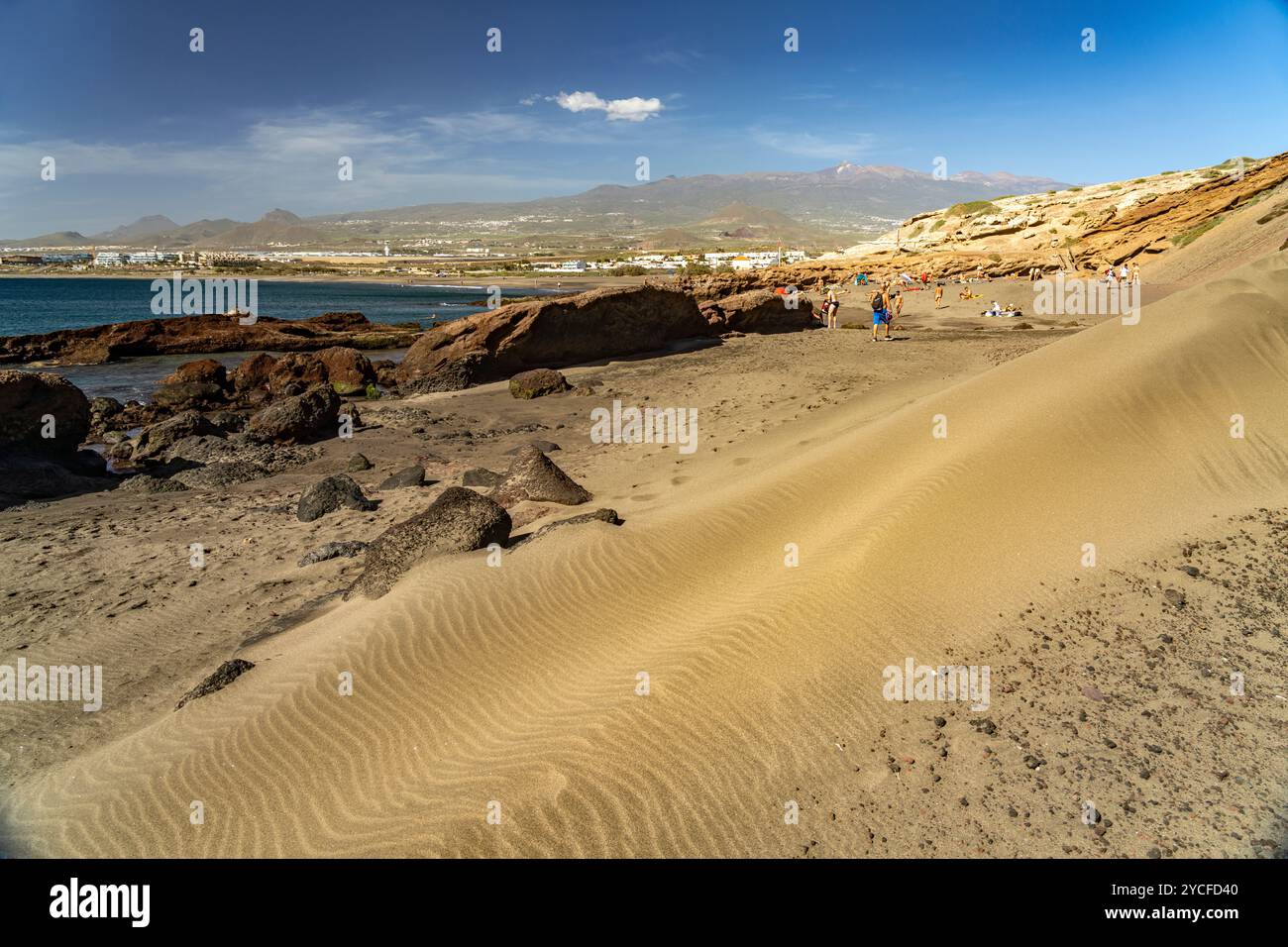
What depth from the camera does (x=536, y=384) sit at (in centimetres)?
1888

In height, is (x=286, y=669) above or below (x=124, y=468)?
below

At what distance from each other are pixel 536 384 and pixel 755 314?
40.4 ft

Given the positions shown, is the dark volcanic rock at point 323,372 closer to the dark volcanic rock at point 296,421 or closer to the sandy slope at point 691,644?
the dark volcanic rock at point 296,421

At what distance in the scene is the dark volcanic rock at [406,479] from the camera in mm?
11680

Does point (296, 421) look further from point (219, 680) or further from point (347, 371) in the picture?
point (219, 680)

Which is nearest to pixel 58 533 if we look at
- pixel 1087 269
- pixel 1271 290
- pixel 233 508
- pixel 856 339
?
pixel 233 508

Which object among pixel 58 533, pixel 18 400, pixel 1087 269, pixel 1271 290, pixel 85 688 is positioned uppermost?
pixel 1087 269

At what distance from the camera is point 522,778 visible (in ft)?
14.0

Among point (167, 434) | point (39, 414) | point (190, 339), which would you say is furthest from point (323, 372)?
point (190, 339)

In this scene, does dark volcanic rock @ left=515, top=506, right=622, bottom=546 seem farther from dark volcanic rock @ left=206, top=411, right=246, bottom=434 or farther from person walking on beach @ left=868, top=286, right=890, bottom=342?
person walking on beach @ left=868, top=286, right=890, bottom=342

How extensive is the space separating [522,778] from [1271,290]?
13.5 metres

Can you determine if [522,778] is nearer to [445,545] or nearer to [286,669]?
[286,669]

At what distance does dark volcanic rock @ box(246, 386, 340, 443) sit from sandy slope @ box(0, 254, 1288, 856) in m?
9.21
